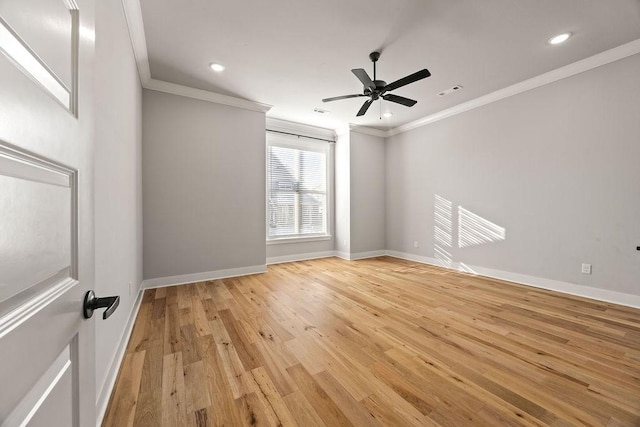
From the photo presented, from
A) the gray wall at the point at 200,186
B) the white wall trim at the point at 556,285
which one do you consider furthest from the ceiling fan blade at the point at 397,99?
the white wall trim at the point at 556,285

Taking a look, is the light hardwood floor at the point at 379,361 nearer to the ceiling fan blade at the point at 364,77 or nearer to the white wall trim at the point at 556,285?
the white wall trim at the point at 556,285

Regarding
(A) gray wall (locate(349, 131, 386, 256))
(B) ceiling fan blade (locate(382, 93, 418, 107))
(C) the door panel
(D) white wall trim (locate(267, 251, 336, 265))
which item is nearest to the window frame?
(D) white wall trim (locate(267, 251, 336, 265))

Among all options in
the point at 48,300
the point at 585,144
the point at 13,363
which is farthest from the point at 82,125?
the point at 585,144

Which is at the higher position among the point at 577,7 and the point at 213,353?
the point at 577,7

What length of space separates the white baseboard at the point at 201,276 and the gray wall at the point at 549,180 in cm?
327

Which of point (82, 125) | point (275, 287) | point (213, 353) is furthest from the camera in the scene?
point (275, 287)

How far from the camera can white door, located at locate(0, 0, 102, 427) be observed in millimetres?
360

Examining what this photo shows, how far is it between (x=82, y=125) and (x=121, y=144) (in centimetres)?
167

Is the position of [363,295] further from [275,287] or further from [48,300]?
[48,300]

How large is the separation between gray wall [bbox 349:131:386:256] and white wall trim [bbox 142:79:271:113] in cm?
210

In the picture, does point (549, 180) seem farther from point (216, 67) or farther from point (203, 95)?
point (203, 95)

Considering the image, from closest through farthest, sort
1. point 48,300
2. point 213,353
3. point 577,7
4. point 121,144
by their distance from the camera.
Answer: point 48,300
point 213,353
point 121,144
point 577,7


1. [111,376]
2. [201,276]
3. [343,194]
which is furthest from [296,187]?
[111,376]

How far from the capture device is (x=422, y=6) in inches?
88.7
